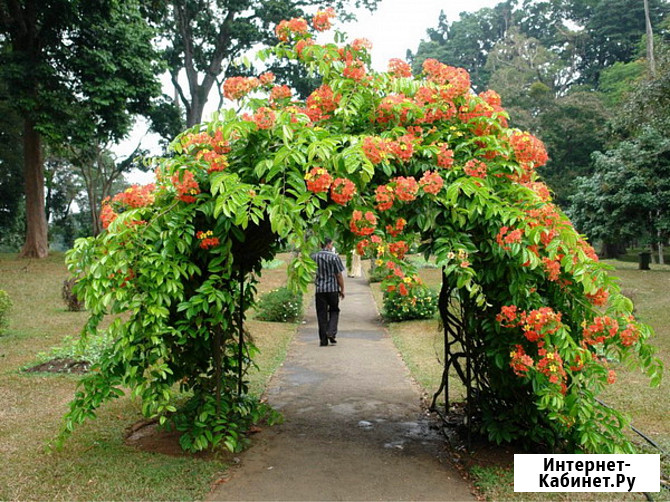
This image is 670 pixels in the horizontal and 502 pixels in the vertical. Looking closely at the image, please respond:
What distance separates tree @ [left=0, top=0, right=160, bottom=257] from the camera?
696 inches

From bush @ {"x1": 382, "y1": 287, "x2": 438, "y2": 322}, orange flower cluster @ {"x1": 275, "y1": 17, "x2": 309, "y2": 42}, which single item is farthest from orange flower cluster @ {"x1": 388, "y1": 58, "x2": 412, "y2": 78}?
bush @ {"x1": 382, "y1": 287, "x2": 438, "y2": 322}

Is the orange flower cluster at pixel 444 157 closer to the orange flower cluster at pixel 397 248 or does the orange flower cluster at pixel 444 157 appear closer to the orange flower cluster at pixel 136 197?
the orange flower cluster at pixel 397 248

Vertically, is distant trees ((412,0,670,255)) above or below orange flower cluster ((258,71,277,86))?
above

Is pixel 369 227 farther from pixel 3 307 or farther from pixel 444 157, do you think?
pixel 3 307

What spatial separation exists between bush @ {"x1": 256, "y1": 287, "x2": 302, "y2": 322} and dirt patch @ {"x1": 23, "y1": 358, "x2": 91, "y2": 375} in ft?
17.8

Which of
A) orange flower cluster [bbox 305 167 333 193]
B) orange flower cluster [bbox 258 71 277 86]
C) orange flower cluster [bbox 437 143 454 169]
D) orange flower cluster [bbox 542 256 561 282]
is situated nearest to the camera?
orange flower cluster [bbox 305 167 333 193]

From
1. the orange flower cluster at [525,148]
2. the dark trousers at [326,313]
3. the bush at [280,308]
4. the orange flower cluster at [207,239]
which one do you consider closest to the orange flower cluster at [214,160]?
the orange flower cluster at [207,239]

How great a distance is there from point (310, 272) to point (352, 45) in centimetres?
201

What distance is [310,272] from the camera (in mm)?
3916

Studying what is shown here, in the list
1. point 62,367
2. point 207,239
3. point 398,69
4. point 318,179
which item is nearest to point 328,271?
point 62,367

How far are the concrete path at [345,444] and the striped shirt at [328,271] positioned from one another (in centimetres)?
→ 145

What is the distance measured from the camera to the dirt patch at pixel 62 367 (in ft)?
25.0

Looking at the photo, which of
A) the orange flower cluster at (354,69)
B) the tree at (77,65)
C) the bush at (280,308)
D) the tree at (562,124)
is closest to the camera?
the orange flower cluster at (354,69)

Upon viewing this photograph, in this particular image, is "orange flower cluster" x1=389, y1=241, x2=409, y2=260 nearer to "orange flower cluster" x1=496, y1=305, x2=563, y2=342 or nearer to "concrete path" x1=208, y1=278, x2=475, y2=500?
"orange flower cluster" x1=496, y1=305, x2=563, y2=342
